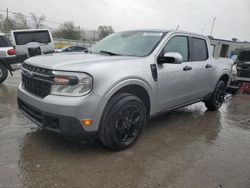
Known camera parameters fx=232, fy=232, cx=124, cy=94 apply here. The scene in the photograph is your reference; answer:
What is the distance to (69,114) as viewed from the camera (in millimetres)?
2678

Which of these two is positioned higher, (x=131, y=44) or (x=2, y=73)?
→ (x=131, y=44)

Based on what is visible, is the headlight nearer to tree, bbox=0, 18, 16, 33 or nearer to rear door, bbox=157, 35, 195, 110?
rear door, bbox=157, 35, 195, 110

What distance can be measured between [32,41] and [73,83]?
330 inches

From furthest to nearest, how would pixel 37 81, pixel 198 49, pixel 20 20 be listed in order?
pixel 20 20
pixel 198 49
pixel 37 81

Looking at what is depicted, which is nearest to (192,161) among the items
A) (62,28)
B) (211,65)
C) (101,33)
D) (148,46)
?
(148,46)

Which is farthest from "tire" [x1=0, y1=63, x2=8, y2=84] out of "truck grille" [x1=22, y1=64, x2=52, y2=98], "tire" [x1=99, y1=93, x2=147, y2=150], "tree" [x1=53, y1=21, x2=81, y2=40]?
"tree" [x1=53, y1=21, x2=81, y2=40]

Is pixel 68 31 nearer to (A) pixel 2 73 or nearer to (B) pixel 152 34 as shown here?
(A) pixel 2 73

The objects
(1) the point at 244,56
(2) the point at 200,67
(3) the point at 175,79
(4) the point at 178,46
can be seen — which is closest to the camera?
(3) the point at 175,79

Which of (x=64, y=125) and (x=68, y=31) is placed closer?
(x=64, y=125)

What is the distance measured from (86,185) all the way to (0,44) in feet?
22.8

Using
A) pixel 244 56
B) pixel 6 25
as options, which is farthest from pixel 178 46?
pixel 6 25

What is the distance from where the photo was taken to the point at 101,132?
9.69 ft

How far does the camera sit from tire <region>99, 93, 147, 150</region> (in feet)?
9.75

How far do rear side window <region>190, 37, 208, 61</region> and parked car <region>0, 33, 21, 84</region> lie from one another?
603 centimetres
